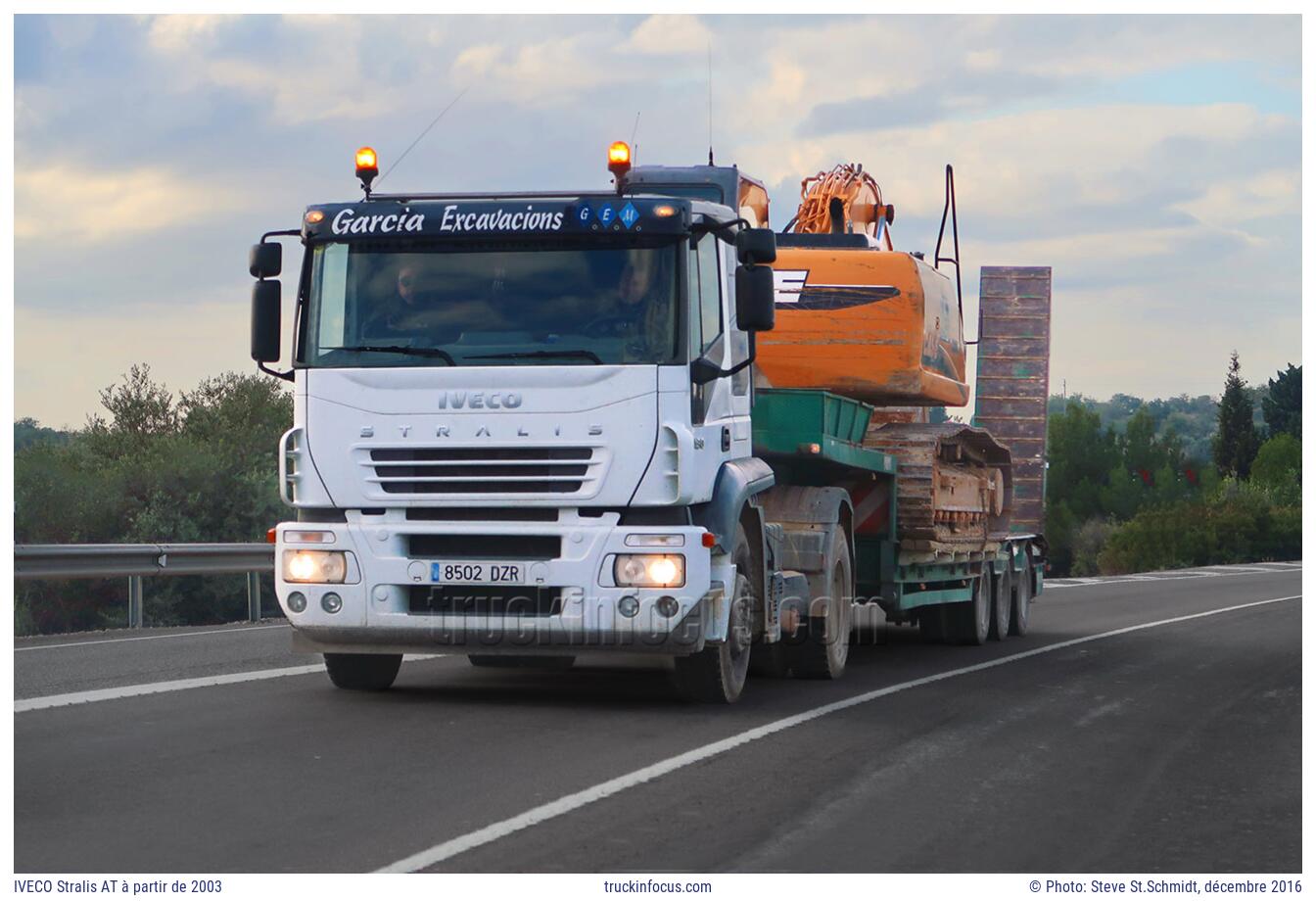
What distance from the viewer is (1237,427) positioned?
428 ft

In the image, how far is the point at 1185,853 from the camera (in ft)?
23.0

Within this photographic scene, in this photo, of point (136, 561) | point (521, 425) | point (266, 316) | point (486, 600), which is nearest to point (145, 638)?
point (136, 561)

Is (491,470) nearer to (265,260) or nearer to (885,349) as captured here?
(265,260)

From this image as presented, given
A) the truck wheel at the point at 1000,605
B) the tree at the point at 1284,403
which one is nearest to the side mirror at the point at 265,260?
the truck wheel at the point at 1000,605

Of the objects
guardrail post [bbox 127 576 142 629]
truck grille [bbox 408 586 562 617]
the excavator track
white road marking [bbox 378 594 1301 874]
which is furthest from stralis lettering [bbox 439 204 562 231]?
guardrail post [bbox 127 576 142 629]

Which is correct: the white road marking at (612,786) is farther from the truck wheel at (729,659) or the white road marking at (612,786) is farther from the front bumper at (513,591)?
the front bumper at (513,591)

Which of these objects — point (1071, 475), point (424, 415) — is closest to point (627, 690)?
point (424, 415)

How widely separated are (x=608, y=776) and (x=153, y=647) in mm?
7536

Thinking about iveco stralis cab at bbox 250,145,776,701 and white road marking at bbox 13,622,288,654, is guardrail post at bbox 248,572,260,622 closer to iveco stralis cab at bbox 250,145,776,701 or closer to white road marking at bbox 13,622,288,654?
white road marking at bbox 13,622,288,654

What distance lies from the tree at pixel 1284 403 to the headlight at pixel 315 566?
123173 millimetres

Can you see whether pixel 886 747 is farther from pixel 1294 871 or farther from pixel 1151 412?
pixel 1151 412

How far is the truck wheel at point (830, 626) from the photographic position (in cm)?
1341

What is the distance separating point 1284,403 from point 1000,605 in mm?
115538
